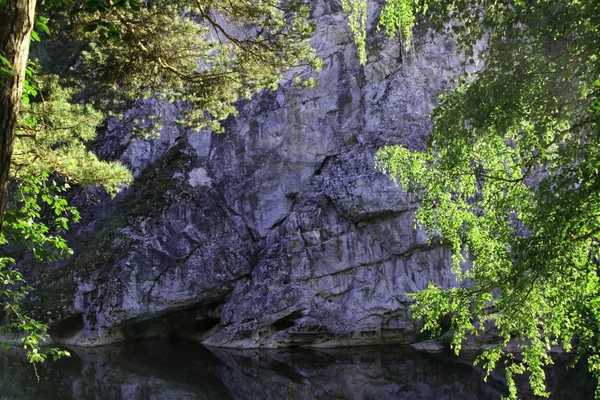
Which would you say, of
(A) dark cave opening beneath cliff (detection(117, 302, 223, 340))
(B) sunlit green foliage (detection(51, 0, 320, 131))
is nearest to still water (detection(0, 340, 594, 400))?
(A) dark cave opening beneath cliff (detection(117, 302, 223, 340))

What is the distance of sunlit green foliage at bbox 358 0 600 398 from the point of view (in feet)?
12.9

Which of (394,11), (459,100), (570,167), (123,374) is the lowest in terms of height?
(123,374)

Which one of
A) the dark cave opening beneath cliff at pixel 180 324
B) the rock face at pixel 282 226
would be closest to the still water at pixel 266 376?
the rock face at pixel 282 226


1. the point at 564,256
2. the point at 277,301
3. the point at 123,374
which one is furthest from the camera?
the point at 277,301

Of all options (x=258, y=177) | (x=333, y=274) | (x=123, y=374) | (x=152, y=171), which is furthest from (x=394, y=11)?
(x=152, y=171)

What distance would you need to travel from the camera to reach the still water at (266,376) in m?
12.4

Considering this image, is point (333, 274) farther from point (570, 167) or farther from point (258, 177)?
point (570, 167)

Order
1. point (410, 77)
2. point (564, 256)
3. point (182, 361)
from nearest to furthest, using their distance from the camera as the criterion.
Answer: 1. point (564, 256)
2. point (182, 361)
3. point (410, 77)

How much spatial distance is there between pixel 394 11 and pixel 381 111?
51.1 feet

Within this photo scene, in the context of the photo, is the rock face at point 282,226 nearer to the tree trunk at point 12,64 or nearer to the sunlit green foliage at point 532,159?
the sunlit green foliage at point 532,159

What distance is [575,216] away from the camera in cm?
394

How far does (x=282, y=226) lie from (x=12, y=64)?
18594 millimetres

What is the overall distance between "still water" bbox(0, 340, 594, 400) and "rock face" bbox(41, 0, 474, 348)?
1.77 metres

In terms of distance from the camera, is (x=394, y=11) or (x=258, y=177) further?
(x=258, y=177)
